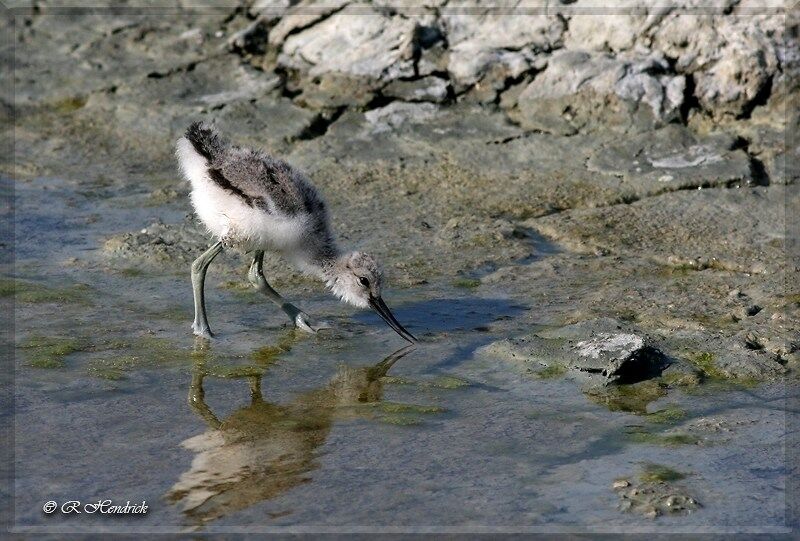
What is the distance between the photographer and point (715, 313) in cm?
532

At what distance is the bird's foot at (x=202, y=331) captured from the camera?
17.1 feet

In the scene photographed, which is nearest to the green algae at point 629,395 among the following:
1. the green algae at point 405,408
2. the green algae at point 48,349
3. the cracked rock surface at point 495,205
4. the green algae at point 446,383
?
the cracked rock surface at point 495,205

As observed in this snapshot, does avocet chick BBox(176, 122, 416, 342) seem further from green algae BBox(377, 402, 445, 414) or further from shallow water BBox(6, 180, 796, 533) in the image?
green algae BBox(377, 402, 445, 414)

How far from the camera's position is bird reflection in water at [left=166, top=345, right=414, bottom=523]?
3777mm

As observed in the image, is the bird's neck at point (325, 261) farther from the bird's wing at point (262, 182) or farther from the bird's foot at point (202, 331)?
the bird's foot at point (202, 331)

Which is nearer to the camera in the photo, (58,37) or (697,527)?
(697,527)

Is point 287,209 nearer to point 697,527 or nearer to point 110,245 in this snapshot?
point 110,245

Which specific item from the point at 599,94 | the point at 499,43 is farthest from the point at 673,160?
the point at 499,43

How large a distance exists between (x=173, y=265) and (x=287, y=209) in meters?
1.10

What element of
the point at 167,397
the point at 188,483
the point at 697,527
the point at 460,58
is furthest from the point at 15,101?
the point at 697,527

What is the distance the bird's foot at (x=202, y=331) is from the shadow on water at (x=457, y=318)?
764 mm

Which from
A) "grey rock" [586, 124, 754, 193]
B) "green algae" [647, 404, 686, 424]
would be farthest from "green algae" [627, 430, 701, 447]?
"grey rock" [586, 124, 754, 193]

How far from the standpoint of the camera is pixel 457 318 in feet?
17.9

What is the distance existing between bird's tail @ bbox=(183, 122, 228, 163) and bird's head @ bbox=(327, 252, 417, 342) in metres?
0.77
